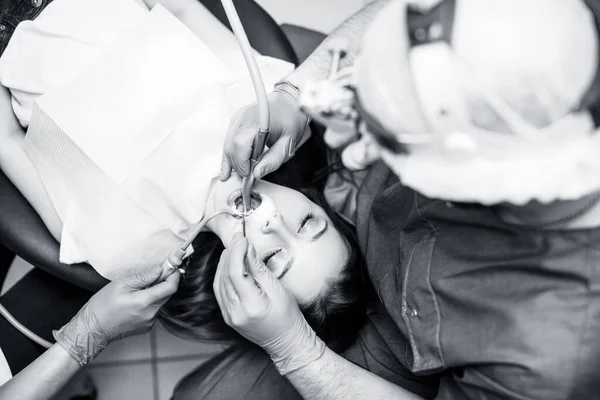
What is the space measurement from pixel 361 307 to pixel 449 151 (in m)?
0.64

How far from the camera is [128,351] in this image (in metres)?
1.47

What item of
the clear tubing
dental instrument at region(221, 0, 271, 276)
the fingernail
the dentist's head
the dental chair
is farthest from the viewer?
the clear tubing

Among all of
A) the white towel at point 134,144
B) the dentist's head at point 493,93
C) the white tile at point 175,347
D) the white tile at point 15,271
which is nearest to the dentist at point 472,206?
the dentist's head at point 493,93

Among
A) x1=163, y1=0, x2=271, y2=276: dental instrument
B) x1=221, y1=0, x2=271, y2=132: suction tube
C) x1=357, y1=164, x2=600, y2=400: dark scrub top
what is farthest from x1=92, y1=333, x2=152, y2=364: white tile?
x1=221, y1=0, x2=271, y2=132: suction tube

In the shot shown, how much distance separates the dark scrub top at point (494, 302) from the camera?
0.67 m

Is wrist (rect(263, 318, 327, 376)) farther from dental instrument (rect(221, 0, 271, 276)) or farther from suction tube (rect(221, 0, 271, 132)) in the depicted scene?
suction tube (rect(221, 0, 271, 132))

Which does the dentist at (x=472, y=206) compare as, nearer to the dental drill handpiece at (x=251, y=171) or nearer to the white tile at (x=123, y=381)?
the dental drill handpiece at (x=251, y=171)

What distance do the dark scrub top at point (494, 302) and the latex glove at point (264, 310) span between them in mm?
197

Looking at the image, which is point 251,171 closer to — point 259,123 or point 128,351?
point 259,123

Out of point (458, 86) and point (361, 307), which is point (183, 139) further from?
point (458, 86)

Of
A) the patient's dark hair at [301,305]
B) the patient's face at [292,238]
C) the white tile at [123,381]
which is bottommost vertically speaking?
the white tile at [123,381]

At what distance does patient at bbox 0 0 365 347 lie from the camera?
96cm

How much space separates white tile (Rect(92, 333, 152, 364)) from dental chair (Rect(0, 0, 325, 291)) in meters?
0.43

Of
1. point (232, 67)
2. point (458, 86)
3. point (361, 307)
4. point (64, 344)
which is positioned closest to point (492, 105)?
point (458, 86)
